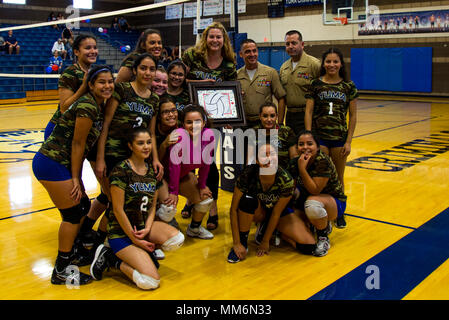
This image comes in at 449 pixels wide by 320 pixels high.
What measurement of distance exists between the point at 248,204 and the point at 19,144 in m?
6.74

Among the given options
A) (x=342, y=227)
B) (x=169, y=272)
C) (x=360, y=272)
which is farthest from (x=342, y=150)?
(x=169, y=272)

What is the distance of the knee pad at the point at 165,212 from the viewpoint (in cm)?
394

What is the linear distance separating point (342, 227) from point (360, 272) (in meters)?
1.08

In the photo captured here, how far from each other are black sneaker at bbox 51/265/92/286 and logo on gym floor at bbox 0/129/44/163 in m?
4.88

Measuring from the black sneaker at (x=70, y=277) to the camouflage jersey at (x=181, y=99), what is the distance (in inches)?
72.5

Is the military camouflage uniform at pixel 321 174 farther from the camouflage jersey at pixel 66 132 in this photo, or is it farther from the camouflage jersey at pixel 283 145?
the camouflage jersey at pixel 66 132

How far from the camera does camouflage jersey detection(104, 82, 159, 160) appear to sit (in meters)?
3.80

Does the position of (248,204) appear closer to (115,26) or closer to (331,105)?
(331,105)

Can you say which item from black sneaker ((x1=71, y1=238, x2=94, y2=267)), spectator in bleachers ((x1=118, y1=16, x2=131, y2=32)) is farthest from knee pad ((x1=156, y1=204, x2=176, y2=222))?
spectator in bleachers ((x1=118, y1=16, x2=131, y2=32))

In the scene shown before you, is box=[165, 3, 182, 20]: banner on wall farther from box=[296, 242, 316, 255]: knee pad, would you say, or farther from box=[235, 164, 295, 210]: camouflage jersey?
box=[296, 242, 316, 255]: knee pad

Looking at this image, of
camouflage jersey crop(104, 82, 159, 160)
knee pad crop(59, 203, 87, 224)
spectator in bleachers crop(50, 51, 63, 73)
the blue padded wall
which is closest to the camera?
knee pad crop(59, 203, 87, 224)

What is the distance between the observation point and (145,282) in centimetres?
329

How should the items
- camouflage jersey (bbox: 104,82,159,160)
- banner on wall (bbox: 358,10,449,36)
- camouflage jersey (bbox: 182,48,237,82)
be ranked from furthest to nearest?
banner on wall (bbox: 358,10,449,36)
camouflage jersey (bbox: 182,48,237,82)
camouflage jersey (bbox: 104,82,159,160)

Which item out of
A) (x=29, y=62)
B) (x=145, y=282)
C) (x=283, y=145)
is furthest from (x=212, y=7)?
(x=145, y=282)
